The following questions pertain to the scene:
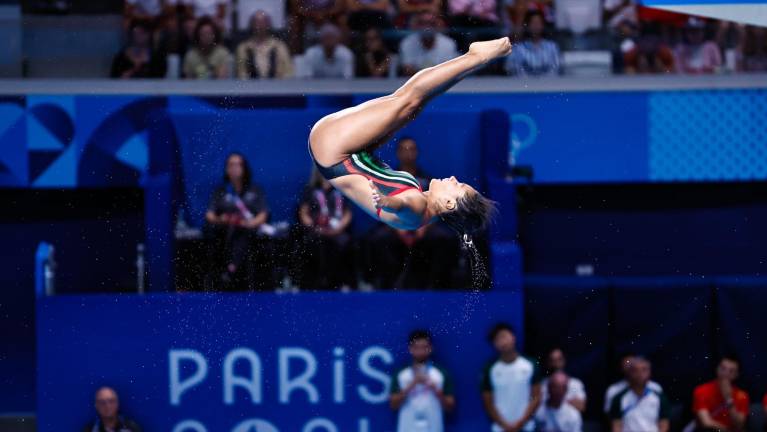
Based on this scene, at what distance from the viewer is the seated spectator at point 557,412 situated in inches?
356

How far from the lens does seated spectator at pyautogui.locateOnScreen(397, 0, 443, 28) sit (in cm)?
1044

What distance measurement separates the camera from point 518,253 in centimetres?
891

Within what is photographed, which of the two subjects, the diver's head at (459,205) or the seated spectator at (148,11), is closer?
the diver's head at (459,205)

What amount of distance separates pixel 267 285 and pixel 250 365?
28.8 inches

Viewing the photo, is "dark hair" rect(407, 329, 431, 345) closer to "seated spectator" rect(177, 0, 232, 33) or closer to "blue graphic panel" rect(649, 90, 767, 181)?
"blue graphic panel" rect(649, 90, 767, 181)

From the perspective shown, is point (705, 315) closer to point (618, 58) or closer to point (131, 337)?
point (618, 58)

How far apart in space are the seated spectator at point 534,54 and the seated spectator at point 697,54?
106cm

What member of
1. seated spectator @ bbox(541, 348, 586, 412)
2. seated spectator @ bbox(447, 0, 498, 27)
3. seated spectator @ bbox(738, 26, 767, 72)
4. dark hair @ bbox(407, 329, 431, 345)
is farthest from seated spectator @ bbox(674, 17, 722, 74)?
dark hair @ bbox(407, 329, 431, 345)

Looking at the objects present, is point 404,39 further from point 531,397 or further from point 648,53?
point 531,397

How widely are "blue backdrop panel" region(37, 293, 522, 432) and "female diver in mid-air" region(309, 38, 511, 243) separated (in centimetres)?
282

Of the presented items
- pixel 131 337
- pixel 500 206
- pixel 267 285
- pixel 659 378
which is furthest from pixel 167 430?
pixel 659 378

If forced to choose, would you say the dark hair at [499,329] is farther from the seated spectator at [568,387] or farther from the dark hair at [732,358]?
the dark hair at [732,358]

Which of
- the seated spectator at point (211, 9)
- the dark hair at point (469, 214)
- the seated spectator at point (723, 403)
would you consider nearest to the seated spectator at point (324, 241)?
the seated spectator at point (211, 9)

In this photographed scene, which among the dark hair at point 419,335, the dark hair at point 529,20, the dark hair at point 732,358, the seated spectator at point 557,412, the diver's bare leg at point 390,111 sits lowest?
the seated spectator at point 557,412
